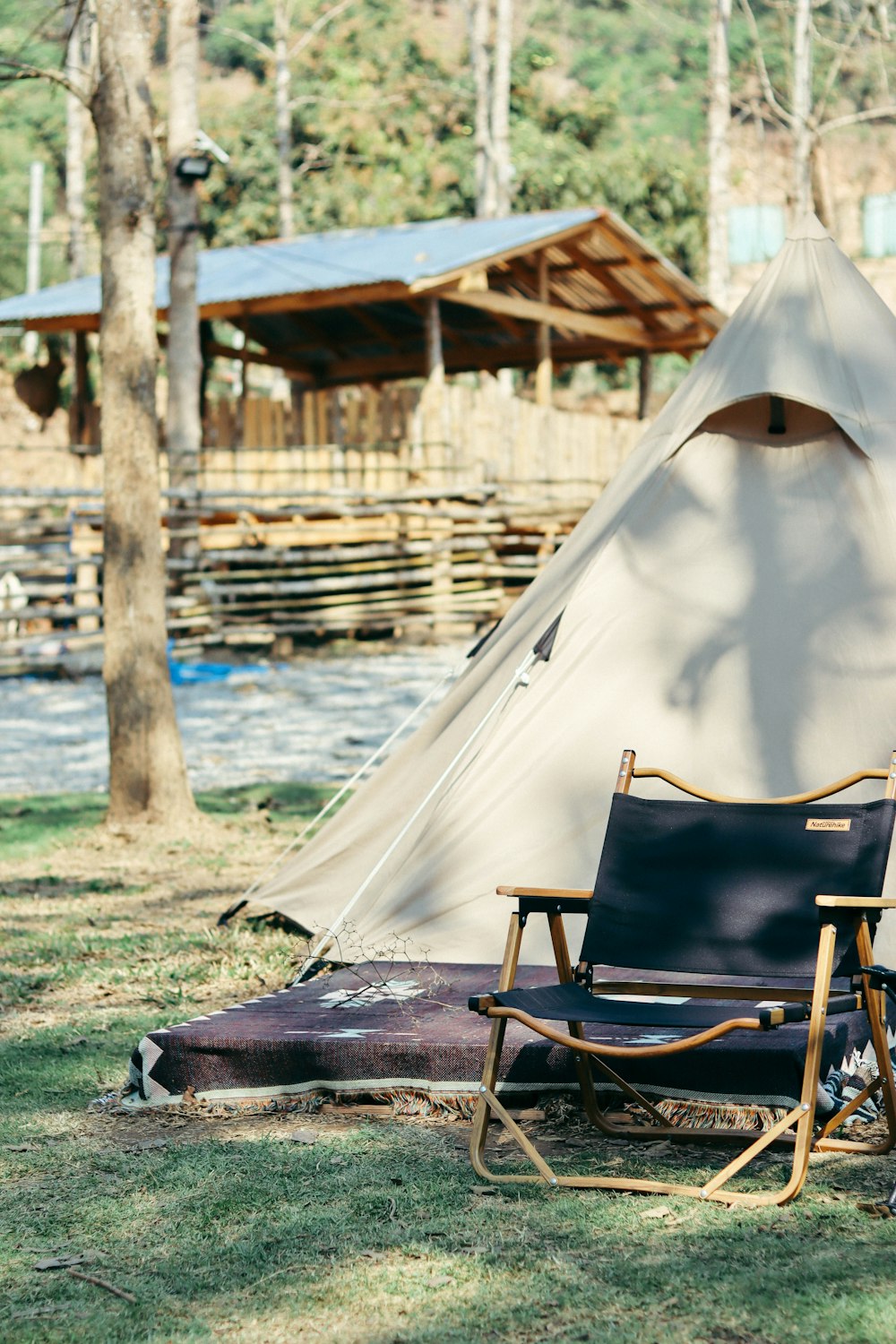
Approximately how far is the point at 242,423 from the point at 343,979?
52.8 feet

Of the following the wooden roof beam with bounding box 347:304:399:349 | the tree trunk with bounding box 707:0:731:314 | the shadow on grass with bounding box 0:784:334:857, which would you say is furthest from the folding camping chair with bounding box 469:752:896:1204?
the tree trunk with bounding box 707:0:731:314

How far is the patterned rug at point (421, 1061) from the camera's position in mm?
3986

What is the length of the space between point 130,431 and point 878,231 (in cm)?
3991

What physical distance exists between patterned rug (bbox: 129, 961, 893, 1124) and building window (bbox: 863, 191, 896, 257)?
4137 cm

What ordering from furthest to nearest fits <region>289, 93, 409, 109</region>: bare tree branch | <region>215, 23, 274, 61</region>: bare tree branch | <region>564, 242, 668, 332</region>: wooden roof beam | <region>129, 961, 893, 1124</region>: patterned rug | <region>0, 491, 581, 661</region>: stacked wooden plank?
<region>289, 93, 409, 109</region>: bare tree branch, <region>564, 242, 668, 332</region>: wooden roof beam, <region>215, 23, 274, 61</region>: bare tree branch, <region>0, 491, 581, 661</region>: stacked wooden plank, <region>129, 961, 893, 1124</region>: patterned rug

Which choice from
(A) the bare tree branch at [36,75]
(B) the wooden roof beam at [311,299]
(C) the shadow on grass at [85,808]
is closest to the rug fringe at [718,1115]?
(C) the shadow on grass at [85,808]

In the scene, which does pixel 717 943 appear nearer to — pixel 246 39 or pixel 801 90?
pixel 246 39

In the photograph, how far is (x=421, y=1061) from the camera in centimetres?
424

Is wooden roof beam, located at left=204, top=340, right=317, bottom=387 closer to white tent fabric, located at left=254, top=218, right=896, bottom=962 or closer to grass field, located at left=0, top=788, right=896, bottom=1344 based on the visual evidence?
white tent fabric, located at left=254, top=218, right=896, bottom=962

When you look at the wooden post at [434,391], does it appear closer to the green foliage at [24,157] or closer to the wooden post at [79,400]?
the wooden post at [79,400]

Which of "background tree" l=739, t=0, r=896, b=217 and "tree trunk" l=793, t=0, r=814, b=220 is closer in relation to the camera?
"background tree" l=739, t=0, r=896, b=217

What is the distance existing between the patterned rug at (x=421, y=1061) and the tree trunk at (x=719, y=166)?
23.7 m

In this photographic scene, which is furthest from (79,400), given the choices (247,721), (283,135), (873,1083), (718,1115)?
(873,1083)

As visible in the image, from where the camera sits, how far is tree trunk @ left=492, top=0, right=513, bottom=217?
Result: 27.1 metres
